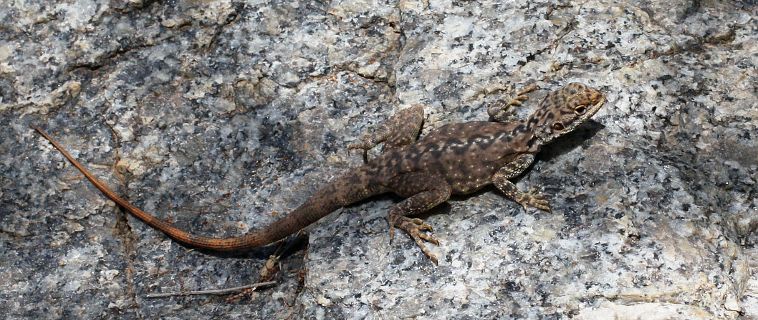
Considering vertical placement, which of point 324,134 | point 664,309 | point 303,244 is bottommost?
point 664,309

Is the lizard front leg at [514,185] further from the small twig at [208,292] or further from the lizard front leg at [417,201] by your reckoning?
→ the small twig at [208,292]

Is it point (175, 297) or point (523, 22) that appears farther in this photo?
point (523, 22)

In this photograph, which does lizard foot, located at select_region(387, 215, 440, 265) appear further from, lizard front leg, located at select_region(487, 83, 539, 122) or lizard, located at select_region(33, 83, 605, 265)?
lizard front leg, located at select_region(487, 83, 539, 122)

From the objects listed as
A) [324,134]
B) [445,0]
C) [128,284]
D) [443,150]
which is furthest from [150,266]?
[445,0]

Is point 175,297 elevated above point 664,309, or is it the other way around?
point 175,297

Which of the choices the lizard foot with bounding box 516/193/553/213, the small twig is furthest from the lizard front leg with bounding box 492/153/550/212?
the small twig

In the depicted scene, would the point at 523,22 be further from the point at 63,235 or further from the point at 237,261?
the point at 63,235
